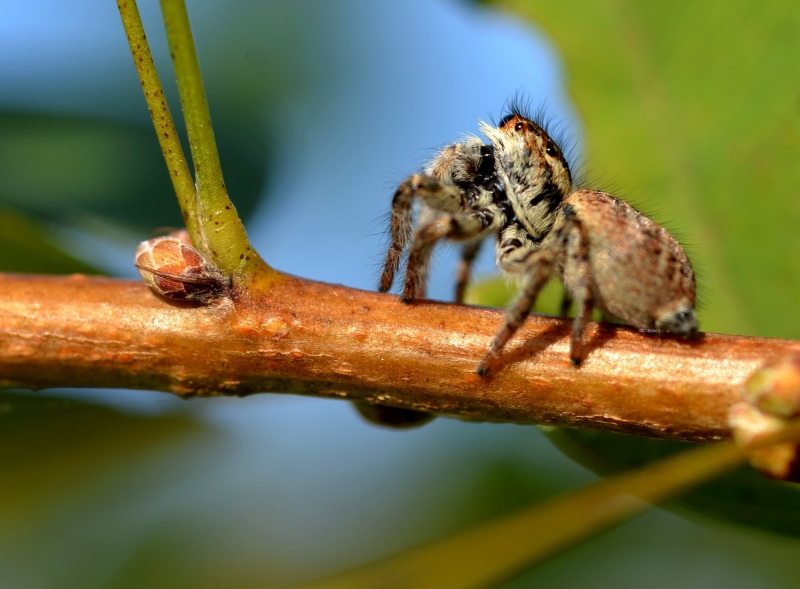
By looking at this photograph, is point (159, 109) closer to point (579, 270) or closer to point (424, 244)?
point (424, 244)

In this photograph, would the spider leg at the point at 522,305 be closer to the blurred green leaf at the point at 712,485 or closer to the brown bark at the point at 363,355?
the brown bark at the point at 363,355

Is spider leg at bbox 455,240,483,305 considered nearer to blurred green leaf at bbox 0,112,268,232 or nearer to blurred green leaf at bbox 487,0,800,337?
blurred green leaf at bbox 487,0,800,337

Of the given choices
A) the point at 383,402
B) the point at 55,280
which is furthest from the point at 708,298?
the point at 55,280

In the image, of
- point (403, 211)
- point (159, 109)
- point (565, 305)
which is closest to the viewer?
point (159, 109)

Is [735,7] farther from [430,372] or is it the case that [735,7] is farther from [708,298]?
[430,372]

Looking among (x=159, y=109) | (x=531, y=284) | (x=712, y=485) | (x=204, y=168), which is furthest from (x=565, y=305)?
(x=159, y=109)

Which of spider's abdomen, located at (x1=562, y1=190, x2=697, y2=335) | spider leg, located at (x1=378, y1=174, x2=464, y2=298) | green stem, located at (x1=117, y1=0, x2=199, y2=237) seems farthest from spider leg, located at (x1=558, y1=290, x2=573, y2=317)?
green stem, located at (x1=117, y1=0, x2=199, y2=237)

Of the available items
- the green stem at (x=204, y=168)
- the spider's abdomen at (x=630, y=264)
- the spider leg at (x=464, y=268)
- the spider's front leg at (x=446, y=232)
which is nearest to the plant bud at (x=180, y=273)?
the green stem at (x=204, y=168)
